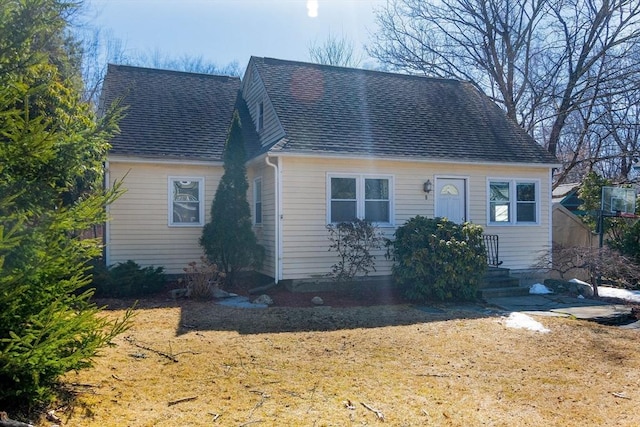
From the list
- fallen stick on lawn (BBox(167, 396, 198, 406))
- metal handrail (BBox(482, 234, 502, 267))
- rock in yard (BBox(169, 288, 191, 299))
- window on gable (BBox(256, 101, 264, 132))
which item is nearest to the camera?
fallen stick on lawn (BBox(167, 396, 198, 406))

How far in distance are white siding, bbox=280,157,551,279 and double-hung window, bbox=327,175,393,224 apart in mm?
161

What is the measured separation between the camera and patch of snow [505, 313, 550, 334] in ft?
25.3

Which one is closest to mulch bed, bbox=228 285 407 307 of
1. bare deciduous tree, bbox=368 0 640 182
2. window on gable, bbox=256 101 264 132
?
window on gable, bbox=256 101 264 132

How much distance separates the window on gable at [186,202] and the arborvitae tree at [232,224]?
989 mm

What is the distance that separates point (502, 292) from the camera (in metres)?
10.7

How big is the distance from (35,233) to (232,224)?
7.15 m

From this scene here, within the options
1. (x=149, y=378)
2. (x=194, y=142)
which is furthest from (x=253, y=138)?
(x=149, y=378)

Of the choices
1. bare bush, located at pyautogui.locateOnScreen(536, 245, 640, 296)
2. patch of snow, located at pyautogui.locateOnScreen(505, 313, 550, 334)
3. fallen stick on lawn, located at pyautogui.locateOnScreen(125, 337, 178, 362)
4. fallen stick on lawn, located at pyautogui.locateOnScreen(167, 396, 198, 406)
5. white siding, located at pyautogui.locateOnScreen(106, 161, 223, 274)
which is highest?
white siding, located at pyautogui.locateOnScreen(106, 161, 223, 274)

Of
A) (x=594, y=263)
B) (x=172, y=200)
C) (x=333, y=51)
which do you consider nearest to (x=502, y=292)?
(x=594, y=263)

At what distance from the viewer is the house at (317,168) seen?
1080 cm

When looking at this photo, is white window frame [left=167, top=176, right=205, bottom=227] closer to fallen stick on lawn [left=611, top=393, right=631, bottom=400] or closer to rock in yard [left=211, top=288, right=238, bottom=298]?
rock in yard [left=211, top=288, right=238, bottom=298]

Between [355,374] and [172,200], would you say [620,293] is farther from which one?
[172,200]

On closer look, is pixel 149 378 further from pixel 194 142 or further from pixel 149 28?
pixel 149 28

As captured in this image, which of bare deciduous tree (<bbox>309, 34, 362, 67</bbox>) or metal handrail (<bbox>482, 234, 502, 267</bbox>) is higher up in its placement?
bare deciduous tree (<bbox>309, 34, 362, 67</bbox>)
